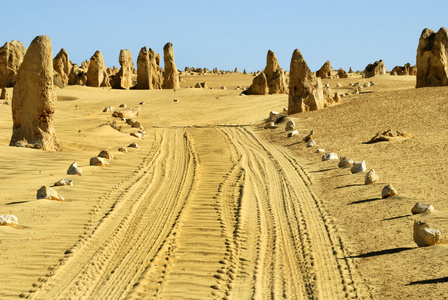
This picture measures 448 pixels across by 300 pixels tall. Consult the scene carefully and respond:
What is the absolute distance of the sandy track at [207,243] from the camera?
664cm

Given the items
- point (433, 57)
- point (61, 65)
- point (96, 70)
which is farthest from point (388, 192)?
point (61, 65)

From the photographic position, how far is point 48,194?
10.3 meters

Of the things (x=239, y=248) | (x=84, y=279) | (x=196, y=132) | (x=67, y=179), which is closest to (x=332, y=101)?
(x=196, y=132)

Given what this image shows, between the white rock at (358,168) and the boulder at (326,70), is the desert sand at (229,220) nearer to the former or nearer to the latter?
the white rock at (358,168)

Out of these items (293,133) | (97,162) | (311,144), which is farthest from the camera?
(293,133)

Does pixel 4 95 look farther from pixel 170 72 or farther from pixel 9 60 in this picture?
pixel 170 72

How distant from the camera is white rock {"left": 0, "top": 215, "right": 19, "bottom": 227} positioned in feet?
28.7

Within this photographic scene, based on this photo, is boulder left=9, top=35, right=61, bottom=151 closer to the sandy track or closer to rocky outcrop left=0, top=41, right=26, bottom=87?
the sandy track

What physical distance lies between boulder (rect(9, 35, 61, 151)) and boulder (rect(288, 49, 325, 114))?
10.7 meters

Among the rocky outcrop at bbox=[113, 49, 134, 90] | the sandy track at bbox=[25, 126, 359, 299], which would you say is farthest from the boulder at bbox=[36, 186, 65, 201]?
the rocky outcrop at bbox=[113, 49, 134, 90]

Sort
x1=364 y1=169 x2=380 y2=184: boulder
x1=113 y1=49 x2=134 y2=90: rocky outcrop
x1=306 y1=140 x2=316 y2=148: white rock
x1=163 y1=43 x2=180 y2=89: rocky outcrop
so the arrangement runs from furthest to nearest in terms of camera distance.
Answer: x1=113 y1=49 x2=134 y2=90: rocky outcrop
x1=163 y1=43 x2=180 y2=89: rocky outcrop
x1=306 y1=140 x2=316 y2=148: white rock
x1=364 y1=169 x2=380 y2=184: boulder

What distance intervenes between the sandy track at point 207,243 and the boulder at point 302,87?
10.5 metres

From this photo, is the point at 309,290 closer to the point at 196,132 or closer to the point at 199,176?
the point at 199,176

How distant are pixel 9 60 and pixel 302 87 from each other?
18233 millimetres
